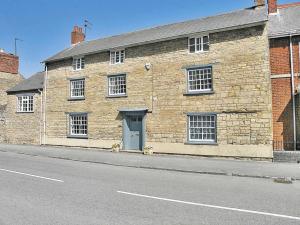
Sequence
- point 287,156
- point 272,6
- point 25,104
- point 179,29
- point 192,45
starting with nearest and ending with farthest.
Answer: point 287,156
point 192,45
point 179,29
point 272,6
point 25,104

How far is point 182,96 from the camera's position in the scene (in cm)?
1964

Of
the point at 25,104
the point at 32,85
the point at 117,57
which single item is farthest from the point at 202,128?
the point at 32,85

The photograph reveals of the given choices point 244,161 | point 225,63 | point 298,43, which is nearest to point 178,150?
point 244,161

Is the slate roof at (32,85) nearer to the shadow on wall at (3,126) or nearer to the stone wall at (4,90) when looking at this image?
the shadow on wall at (3,126)

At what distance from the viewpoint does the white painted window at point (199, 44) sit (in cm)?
1925

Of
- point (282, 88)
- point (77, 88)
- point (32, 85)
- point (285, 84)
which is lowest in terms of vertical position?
point (282, 88)

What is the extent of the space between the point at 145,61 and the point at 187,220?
52.6 ft

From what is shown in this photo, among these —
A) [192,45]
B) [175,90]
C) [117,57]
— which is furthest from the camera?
[117,57]

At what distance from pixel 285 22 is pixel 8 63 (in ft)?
92.0

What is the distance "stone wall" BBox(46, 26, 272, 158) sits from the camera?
56.9ft

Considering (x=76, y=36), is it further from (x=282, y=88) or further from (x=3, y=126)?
(x=282, y=88)

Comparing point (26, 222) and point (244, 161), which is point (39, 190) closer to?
point (26, 222)

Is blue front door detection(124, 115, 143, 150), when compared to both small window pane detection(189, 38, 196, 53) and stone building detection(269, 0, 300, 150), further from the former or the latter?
stone building detection(269, 0, 300, 150)

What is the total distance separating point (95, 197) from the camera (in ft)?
27.4
